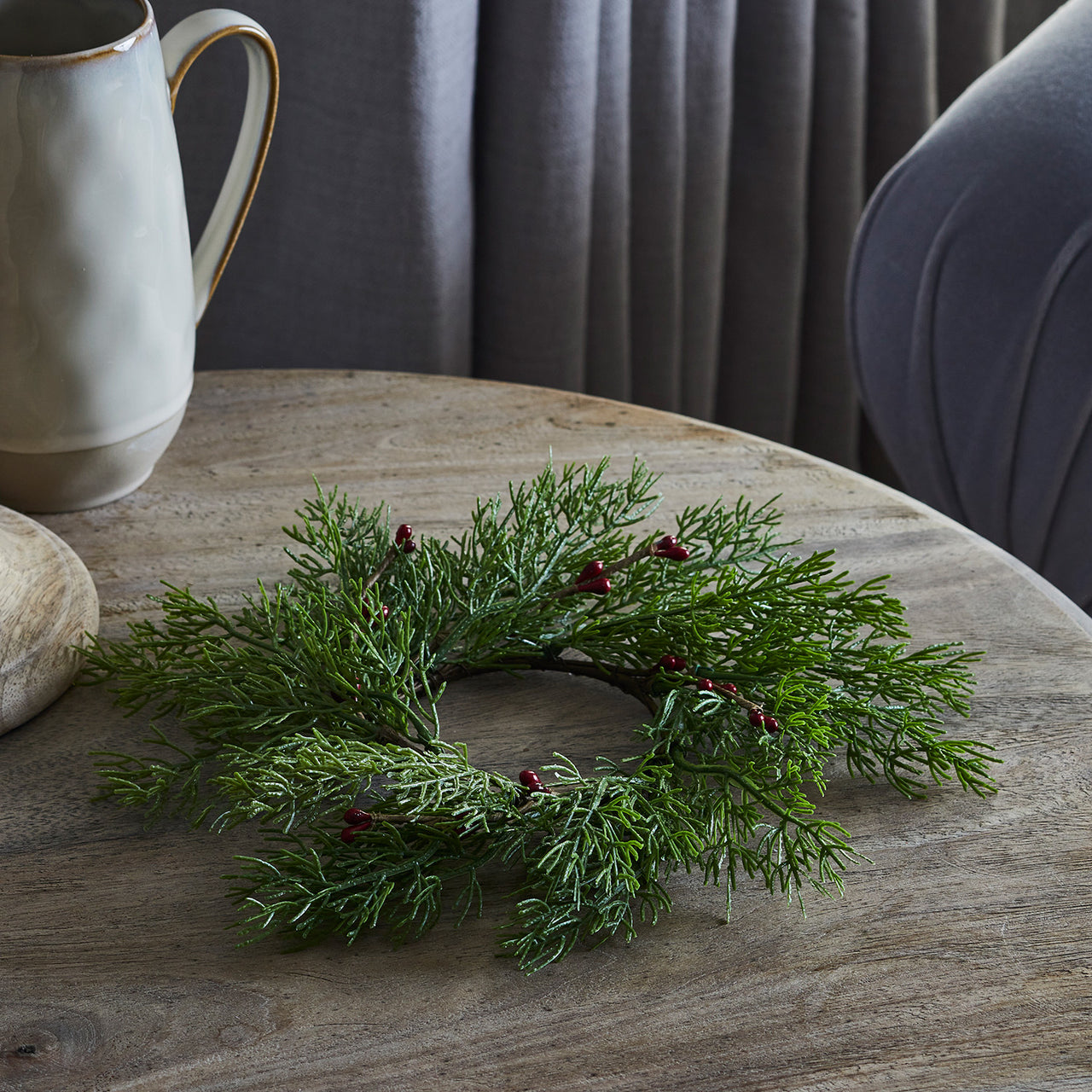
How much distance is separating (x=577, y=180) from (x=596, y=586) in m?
0.65

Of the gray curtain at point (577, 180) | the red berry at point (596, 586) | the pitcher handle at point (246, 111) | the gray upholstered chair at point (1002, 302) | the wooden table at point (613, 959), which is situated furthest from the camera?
the gray curtain at point (577, 180)

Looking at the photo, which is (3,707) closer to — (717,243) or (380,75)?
(380,75)

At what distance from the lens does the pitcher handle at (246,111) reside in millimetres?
569

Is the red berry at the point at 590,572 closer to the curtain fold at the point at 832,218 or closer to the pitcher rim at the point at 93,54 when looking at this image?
the pitcher rim at the point at 93,54

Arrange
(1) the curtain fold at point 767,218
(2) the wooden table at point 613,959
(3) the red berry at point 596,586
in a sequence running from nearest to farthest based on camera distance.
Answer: (2) the wooden table at point 613,959 < (3) the red berry at point 596,586 < (1) the curtain fold at point 767,218

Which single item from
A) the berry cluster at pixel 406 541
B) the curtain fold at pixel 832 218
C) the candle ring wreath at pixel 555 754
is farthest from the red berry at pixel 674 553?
the curtain fold at pixel 832 218

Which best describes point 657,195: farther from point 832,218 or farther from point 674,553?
point 674,553

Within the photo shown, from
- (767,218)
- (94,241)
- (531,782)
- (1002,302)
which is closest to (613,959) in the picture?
(531,782)

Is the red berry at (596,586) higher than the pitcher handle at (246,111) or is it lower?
lower

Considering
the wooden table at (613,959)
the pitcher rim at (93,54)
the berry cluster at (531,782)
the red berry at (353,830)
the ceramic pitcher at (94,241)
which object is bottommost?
the wooden table at (613,959)

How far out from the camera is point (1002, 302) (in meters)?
0.74

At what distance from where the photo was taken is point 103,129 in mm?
502

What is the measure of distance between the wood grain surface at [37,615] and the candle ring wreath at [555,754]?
0.02 m

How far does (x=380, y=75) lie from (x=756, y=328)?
520 mm
